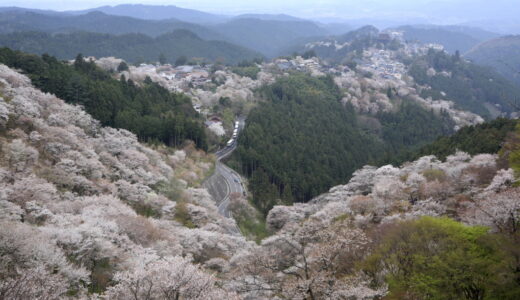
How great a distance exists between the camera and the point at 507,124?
34.3 m

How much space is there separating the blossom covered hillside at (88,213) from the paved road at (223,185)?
12.9 feet

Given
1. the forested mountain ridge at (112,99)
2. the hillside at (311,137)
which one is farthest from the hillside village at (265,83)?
the forested mountain ridge at (112,99)

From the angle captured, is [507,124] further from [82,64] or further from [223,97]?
[82,64]

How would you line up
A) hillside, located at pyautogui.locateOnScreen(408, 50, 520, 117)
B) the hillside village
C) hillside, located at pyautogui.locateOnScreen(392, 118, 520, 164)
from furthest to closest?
hillside, located at pyautogui.locateOnScreen(408, 50, 520, 117) < the hillside village < hillside, located at pyautogui.locateOnScreen(392, 118, 520, 164)

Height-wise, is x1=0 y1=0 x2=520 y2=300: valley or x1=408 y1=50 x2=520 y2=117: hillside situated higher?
x1=0 y1=0 x2=520 y2=300: valley

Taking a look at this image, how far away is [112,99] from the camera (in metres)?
37.7

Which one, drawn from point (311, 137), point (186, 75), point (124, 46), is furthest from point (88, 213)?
point (124, 46)

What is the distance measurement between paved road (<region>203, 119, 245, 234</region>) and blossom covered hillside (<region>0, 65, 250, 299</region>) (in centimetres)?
394

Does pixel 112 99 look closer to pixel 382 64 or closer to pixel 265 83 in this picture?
pixel 265 83

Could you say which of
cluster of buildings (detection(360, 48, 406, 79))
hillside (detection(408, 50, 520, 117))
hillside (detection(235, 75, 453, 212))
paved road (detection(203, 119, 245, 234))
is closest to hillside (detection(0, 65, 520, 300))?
paved road (detection(203, 119, 245, 234))

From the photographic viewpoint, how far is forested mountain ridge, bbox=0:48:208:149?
34656mm

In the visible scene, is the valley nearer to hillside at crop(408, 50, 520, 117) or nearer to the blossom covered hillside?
the blossom covered hillside

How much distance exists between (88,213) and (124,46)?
6019 inches

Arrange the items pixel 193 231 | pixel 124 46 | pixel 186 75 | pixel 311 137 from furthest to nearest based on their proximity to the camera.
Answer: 1. pixel 124 46
2. pixel 186 75
3. pixel 311 137
4. pixel 193 231
